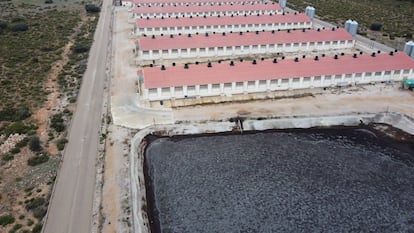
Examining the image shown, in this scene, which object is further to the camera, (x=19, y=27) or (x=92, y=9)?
(x=92, y=9)

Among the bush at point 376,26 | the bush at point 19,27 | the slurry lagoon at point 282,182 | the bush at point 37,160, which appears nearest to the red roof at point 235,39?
the bush at point 376,26

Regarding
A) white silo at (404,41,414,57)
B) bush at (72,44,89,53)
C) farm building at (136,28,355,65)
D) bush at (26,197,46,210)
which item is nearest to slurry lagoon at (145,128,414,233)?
bush at (26,197,46,210)

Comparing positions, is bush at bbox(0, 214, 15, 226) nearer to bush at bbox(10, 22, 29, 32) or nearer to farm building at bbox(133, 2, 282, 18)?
bush at bbox(10, 22, 29, 32)

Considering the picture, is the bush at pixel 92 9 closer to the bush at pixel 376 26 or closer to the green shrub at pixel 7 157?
the bush at pixel 376 26

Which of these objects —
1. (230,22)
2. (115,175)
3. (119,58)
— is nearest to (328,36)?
(230,22)

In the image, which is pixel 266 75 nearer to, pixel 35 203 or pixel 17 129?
pixel 17 129

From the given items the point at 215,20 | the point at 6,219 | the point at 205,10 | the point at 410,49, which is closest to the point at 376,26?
the point at 410,49
